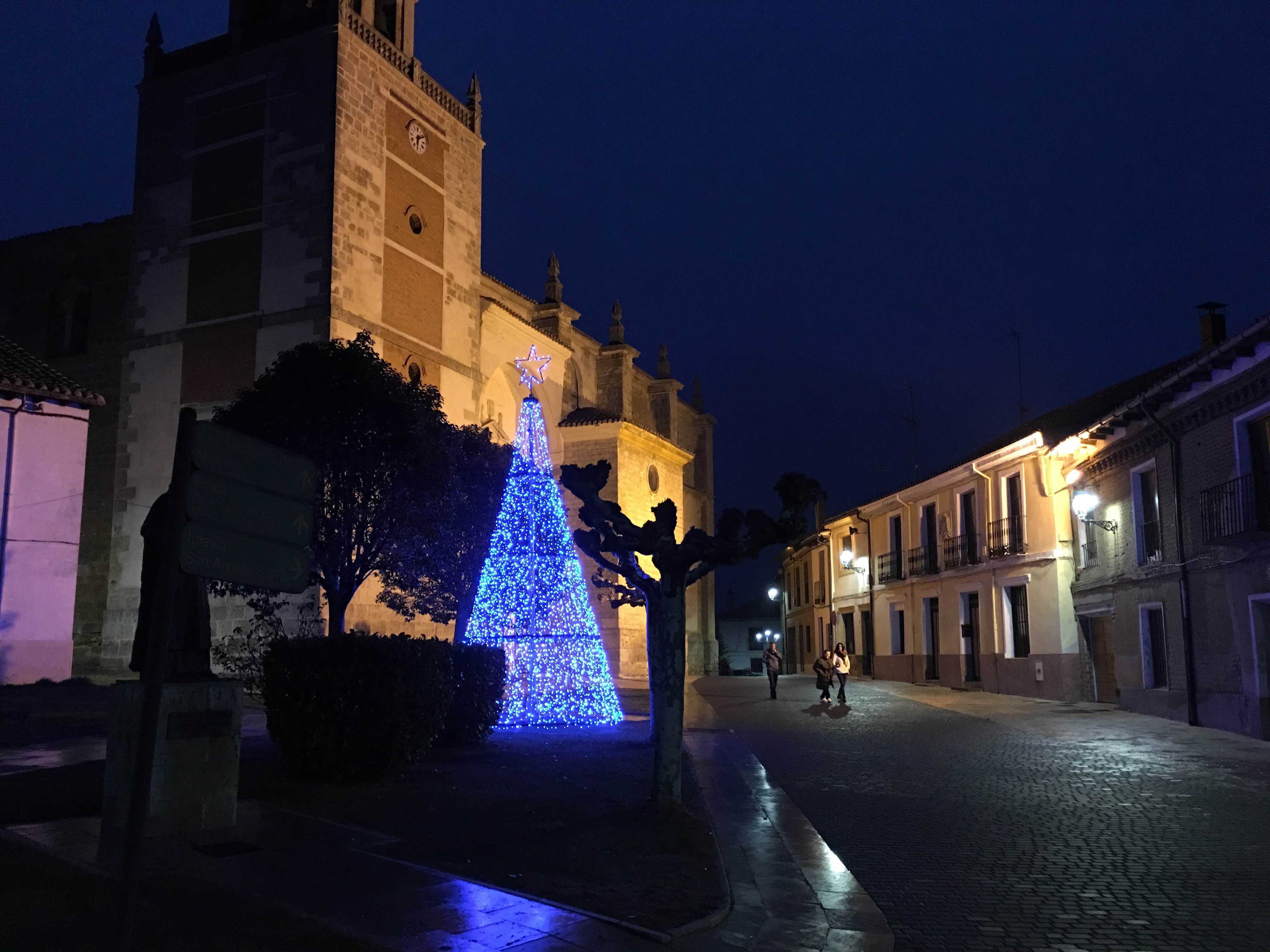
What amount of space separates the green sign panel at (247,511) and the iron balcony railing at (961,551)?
23097 millimetres

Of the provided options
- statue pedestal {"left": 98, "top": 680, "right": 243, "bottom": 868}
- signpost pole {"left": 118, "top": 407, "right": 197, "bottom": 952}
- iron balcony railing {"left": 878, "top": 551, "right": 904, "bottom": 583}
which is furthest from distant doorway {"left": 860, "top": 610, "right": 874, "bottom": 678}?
signpost pole {"left": 118, "top": 407, "right": 197, "bottom": 952}

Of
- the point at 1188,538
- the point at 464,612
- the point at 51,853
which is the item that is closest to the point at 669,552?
the point at 51,853

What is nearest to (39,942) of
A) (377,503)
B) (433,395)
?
(377,503)

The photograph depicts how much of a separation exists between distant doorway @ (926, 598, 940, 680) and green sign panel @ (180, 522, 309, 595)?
25738 millimetres

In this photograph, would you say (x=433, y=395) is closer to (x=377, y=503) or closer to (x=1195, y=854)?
(x=377, y=503)

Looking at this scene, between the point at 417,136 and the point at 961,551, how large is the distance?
686 inches

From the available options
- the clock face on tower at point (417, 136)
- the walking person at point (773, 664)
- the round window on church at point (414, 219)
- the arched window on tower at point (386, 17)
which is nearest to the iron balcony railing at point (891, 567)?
the walking person at point (773, 664)

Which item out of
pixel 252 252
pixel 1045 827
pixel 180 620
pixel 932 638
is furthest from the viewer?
pixel 932 638

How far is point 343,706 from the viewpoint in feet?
27.7

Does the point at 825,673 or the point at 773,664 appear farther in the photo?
the point at 773,664

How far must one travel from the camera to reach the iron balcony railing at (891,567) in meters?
29.8

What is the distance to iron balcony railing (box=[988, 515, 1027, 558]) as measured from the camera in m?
22.5

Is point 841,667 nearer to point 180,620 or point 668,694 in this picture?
point 668,694

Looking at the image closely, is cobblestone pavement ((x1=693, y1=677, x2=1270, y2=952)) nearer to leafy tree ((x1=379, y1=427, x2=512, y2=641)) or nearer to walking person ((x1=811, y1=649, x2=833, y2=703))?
walking person ((x1=811, y1=649, x2=833, y2=703))
